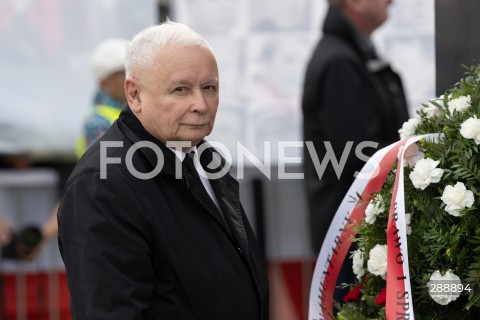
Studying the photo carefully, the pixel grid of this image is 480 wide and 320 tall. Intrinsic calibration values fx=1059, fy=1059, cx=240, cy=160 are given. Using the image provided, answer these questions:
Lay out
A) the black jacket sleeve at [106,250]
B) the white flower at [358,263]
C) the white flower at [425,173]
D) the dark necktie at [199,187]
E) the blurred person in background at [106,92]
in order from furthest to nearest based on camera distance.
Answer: the blurred person in background at [106,92] < the white flower at [358,263] < the dark necktie at [199,187] < the white flower at [425,173] < the black jacket sleeve at [106,250]

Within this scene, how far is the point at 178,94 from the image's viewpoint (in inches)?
111

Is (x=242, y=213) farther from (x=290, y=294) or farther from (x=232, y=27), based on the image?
(x=290, y=294)

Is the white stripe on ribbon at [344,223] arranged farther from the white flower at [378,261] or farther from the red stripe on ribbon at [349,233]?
→ the white flower at [378,261]

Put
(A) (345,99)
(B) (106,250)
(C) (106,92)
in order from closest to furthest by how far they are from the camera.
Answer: (B) (106,250)
(A) (345,99)
(C) (106,92)

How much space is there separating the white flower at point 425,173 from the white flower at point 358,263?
0.32 meters

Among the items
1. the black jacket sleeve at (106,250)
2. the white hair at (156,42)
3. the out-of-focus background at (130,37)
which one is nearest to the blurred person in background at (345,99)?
the out-of-focus background at (130,37)

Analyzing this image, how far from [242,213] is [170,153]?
369mm

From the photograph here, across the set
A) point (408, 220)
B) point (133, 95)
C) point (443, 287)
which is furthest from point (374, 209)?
point (133, 95)

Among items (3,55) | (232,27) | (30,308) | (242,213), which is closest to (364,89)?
(232,27)

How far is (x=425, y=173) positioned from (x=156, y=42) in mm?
792

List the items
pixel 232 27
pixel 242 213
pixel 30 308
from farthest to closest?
pixel 30 308 → pixel 232 27 → pixel 242 213

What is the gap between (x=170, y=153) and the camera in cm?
288

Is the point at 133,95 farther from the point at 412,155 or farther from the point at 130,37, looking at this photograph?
the point at 130,37

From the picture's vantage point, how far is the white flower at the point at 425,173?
9.12 feet
